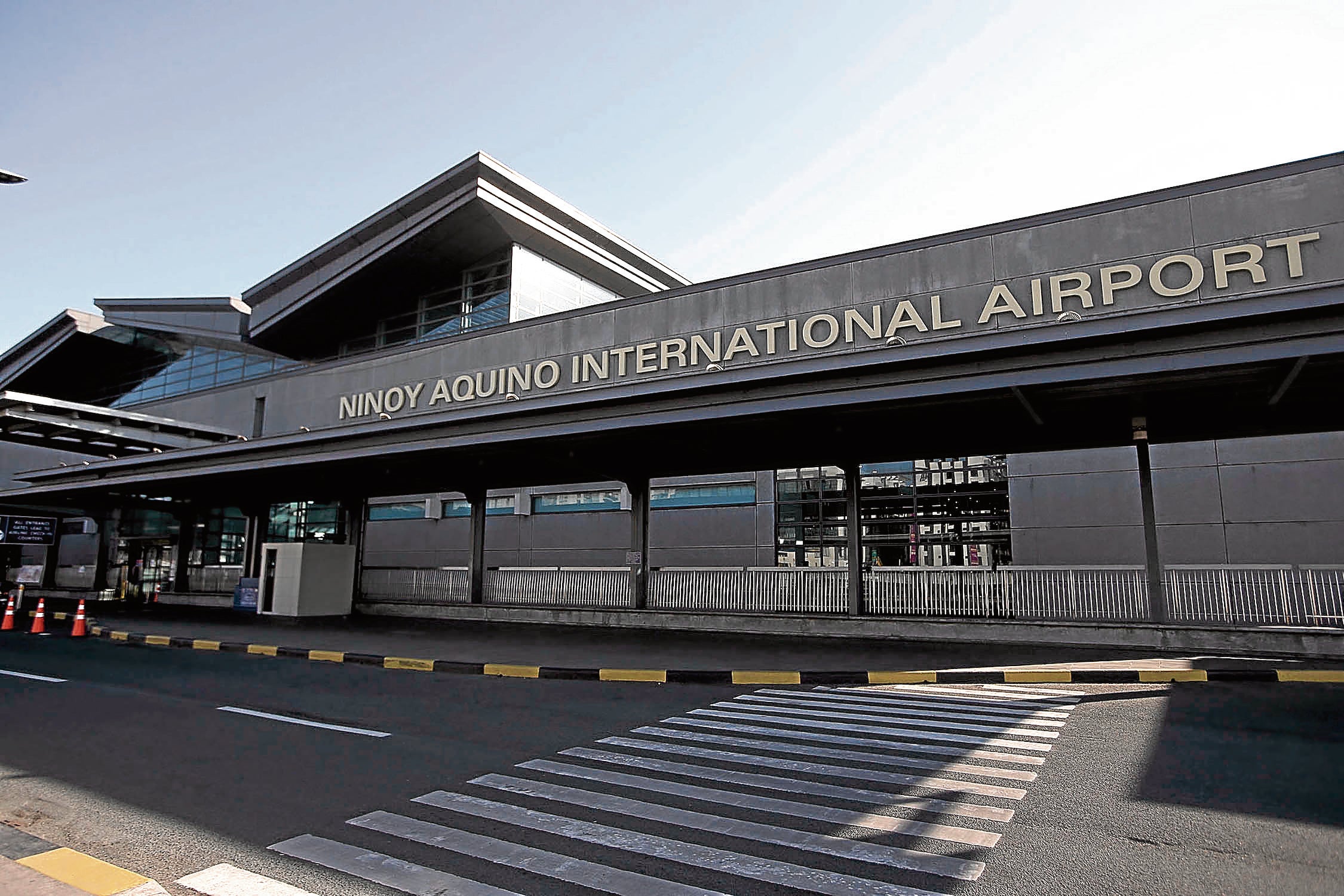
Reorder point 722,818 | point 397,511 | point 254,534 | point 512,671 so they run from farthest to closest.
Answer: point 397,511
point 254,534
point 512,671
point 722,818

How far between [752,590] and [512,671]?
277 inches

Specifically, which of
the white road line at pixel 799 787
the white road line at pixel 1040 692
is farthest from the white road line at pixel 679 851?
the white road line at pixel 1040 692

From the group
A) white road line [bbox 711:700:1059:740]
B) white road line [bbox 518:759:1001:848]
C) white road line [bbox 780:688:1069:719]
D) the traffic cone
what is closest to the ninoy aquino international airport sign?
white road line [bbox 780:688:1069:719]

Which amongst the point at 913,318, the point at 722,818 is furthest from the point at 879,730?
the point at 913,318

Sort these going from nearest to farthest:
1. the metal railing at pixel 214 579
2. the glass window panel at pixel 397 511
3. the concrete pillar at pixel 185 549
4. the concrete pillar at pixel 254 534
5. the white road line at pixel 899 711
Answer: the white road line at pixel 899 711 → the concrete pillar at pixel 254 534 → the metal railing at pixel 214 579 → the glass window panel at pixel 397 511 → the concrete pillar at pixel 185 549

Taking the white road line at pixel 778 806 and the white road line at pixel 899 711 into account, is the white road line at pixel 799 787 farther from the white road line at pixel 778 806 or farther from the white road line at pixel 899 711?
the white road line at pixel 899 711

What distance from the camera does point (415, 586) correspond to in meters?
23.3

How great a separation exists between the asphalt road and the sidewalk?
2097 mm

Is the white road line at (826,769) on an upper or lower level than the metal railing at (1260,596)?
lower

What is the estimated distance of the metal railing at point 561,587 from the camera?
19.7m

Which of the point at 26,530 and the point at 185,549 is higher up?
the point at 26,530

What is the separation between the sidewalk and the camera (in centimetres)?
1212

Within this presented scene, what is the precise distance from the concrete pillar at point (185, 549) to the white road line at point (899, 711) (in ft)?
91.9

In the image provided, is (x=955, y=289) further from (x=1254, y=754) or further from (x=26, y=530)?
(x=26, y=530)
